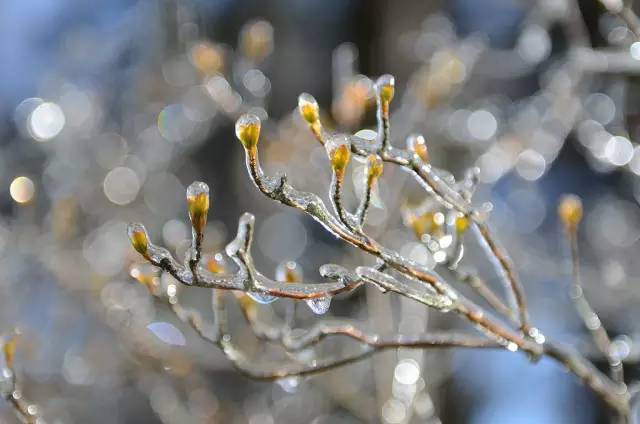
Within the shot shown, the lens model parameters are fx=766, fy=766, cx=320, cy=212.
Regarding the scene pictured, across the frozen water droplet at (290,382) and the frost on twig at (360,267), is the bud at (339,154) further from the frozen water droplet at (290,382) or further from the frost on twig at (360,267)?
the frozen water droplet at (290,382)

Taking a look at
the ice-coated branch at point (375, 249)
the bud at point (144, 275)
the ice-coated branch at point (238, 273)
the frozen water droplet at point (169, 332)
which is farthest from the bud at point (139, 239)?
the frozen water droplet at point (169, 332)

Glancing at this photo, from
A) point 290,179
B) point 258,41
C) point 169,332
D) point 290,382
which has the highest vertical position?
point 258,41

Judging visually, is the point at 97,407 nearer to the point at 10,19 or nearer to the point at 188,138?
the point at 188,138

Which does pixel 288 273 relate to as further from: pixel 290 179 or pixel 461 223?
pixel 290 179

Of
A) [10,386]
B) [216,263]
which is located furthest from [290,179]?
[10,386]

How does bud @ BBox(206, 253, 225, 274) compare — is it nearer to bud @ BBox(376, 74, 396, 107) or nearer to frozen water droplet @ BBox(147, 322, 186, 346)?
bud @ BBox(376, 74, 396, 107)

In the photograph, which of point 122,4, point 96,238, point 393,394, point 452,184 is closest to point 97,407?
point 96,238

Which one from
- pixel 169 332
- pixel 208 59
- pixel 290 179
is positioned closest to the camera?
pixel 208 59
